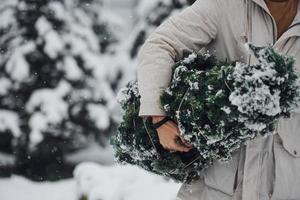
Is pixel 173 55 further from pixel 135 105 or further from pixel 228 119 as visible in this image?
pixel 228 119

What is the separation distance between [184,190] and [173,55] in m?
0.69

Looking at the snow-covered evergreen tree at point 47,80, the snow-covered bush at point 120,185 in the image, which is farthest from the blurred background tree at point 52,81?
the snow-covered bush at point 120,185

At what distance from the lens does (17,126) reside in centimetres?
830

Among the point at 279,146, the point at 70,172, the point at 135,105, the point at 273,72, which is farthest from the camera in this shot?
the point at 70,172

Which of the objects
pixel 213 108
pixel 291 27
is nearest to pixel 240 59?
pixel 291 27

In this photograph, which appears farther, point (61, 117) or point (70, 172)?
point (70, 172)

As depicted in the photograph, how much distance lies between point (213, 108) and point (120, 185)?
3.91 meters

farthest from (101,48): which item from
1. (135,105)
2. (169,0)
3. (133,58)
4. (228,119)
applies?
(228,119)

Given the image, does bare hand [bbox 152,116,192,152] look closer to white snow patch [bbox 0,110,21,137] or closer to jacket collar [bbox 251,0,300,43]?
jacket collar [bbox 251,0,300,43]

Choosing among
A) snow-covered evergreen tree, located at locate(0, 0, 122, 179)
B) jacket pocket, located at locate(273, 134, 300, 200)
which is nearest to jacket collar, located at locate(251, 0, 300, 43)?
jacket pocket, located at locate(273, 134, 300, 200)

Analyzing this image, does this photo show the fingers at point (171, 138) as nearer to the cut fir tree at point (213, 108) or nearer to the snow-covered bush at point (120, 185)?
the cut fir tree at point (213, 108)

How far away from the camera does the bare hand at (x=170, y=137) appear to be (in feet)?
8.14

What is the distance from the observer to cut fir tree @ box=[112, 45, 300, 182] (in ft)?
7.09

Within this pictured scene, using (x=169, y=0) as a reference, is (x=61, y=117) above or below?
below
